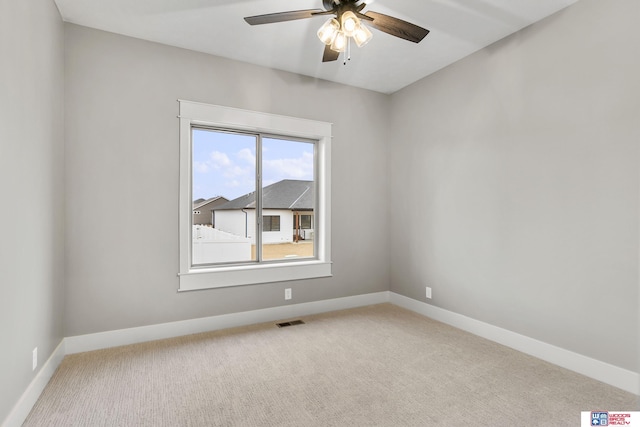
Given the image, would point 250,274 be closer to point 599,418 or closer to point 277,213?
point 277,213

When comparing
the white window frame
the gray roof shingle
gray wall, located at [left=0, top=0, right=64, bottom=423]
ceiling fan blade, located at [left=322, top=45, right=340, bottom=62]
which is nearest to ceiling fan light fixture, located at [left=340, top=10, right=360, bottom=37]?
ceiling fan blade, located at [left=322, top=45, right=340, bottom=62]

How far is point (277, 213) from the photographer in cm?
386

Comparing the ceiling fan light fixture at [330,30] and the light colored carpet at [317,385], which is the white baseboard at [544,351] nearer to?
the light colored carpet at [317,385]

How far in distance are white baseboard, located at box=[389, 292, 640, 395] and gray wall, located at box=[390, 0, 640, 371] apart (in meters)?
0.06

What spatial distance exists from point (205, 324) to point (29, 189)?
1.88 meters

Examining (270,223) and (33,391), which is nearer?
(33,391)

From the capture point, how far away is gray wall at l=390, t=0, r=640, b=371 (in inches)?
88.2

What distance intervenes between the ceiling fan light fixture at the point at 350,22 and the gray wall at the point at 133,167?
1688 mm

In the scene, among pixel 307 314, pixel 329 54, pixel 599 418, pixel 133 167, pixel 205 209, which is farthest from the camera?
pixel 307 314

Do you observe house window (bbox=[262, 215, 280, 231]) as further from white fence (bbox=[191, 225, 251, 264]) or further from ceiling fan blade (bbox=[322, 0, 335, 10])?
ceiling fan blade (bbox=[322, 0, 335, 10])

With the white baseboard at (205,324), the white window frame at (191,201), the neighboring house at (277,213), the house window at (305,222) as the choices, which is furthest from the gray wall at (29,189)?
the house window at (305,222)

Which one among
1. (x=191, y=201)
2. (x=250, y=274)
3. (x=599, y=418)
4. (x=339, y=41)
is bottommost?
(x=599, y=418)

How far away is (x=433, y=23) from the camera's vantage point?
9.00 ft

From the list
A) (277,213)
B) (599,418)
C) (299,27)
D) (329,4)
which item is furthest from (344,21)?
(599,418)
